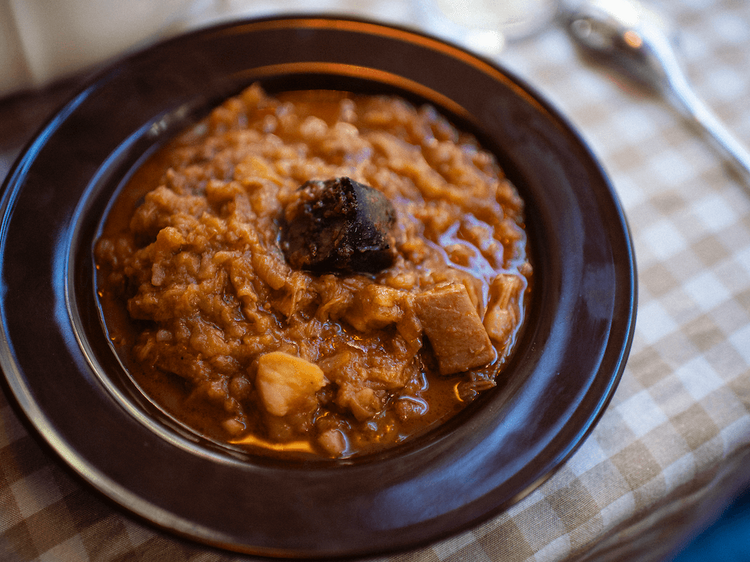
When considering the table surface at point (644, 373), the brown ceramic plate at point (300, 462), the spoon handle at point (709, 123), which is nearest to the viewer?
the brown ceramic plate at point (300, 462)

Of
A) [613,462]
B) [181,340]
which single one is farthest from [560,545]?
[181,340]

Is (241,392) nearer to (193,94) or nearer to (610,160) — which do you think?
(193,94)

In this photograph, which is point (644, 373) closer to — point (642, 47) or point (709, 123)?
point (709, 123)

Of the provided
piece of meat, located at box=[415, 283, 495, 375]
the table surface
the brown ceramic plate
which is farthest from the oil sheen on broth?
the table surface

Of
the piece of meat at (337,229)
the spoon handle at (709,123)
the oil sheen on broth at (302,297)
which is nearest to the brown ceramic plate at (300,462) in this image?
the oil sheen on broth at (302,297)

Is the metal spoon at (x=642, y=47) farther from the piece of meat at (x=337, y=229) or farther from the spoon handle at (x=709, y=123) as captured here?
the piece of meat at (x=337, y=229)

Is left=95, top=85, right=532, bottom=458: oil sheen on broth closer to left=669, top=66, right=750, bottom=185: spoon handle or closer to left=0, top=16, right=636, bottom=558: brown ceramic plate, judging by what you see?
left=0, top=16, right=636, bottom=558: brown ceramic plate
